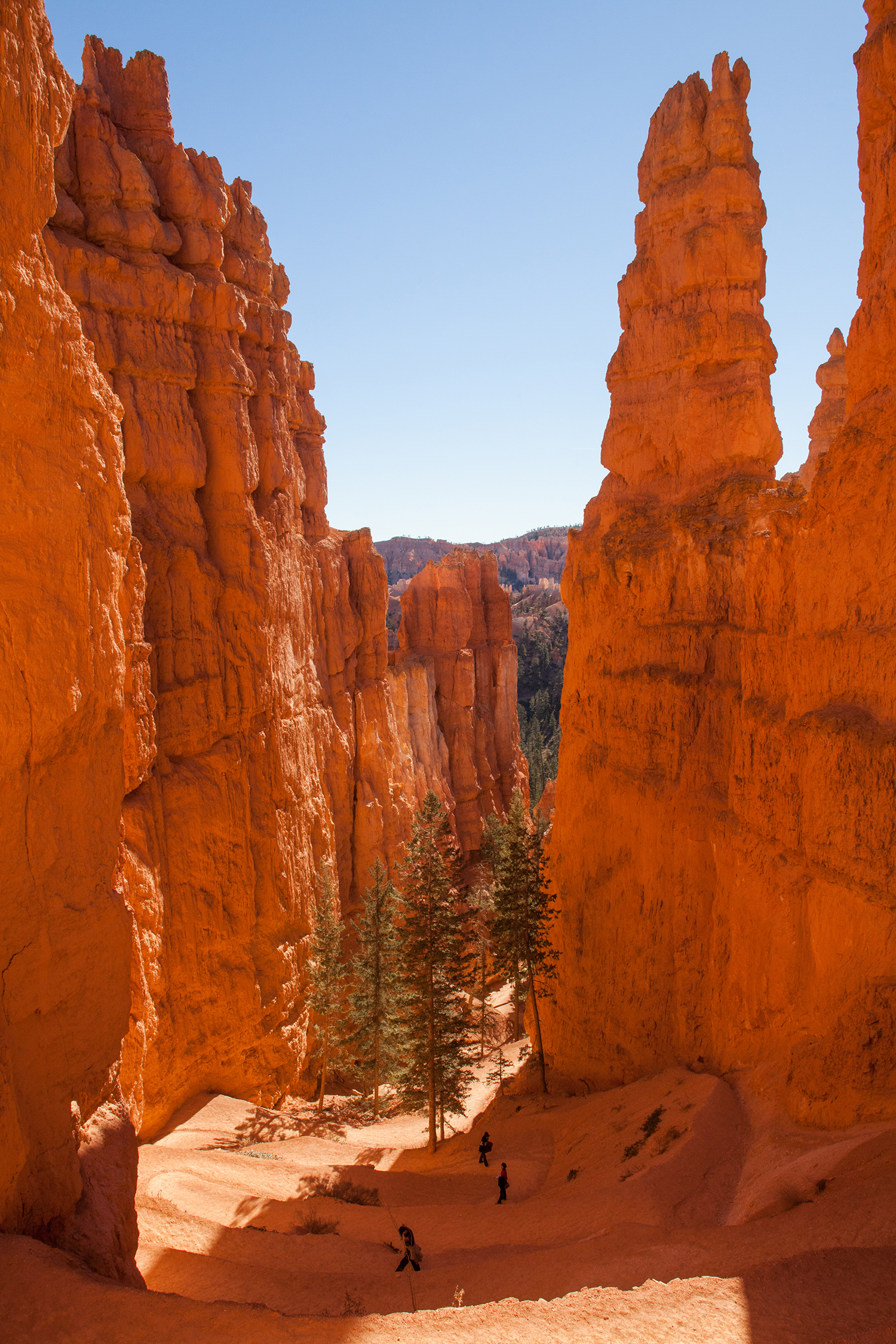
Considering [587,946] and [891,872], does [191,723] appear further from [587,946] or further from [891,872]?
[891,872]

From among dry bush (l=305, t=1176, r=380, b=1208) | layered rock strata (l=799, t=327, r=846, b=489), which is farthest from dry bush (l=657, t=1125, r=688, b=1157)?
layered rock strata (l=799, t=327, r=846, b=489)

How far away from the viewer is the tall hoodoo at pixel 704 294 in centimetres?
1766

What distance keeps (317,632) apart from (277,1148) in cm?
1789

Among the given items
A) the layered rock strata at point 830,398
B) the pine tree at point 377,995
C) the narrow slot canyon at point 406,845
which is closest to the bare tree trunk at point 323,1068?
the narrow slot canyon at point 406,845

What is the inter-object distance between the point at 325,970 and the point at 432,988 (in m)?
3.84

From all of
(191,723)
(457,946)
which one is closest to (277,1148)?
(457,946)

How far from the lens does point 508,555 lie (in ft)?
534

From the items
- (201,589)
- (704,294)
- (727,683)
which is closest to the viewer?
(727,683)

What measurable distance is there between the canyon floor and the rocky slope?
13142 centimetres

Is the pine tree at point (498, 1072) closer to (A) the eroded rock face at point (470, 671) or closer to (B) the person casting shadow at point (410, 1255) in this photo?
(B) the person casting shadow at point (410, 1255)

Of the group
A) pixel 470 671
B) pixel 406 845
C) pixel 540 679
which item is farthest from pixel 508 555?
pixel 406 845

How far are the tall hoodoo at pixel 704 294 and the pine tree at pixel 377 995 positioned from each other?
15.1m

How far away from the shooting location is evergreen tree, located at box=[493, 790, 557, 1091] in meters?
21.0

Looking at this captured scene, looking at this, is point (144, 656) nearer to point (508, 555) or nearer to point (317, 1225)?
point (317, 1225)
